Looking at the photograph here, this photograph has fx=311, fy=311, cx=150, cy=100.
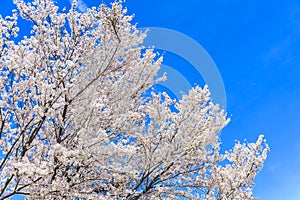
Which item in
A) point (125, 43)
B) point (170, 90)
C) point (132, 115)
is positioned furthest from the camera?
point (170, 90)

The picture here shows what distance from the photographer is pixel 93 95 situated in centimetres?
538

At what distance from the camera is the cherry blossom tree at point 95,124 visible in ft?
15.3

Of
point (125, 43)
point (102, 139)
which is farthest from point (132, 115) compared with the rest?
point (125, 43)

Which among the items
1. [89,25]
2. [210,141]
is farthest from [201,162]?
[89,25]

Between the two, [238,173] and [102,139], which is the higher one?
[238,173]

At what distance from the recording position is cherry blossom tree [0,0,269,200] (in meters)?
4.67

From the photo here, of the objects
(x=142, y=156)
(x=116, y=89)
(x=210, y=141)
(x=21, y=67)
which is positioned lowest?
(x=142, y=156)

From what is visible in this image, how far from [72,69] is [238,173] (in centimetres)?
398

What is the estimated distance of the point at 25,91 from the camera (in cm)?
521

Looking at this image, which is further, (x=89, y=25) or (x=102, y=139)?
(x=89, y=25)

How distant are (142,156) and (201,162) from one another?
1438mm

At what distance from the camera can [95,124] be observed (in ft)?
17.0

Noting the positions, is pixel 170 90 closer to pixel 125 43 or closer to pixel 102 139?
pixel 125 43

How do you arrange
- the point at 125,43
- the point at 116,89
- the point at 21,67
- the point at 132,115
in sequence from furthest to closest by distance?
the point at 116,89 < the point at 125,43 < the point at 21,67 < the point at 132,115
